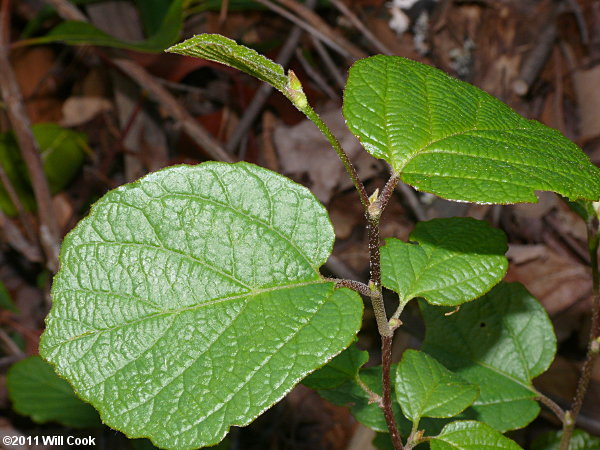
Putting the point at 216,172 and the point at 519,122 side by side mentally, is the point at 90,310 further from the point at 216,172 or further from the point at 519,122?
the point at 519,122

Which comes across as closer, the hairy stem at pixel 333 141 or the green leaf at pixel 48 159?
the hairy stem at pixel 333 141

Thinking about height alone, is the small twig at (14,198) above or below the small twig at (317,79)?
below

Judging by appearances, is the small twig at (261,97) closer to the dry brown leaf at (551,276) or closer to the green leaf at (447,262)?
the dry brown leaf at (551,276)

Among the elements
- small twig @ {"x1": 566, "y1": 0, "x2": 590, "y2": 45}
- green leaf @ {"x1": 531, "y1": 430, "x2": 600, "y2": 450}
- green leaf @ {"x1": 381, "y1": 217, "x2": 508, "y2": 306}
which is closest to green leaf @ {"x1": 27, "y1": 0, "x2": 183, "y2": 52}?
green leaf @ {"x1": 381, "y1": 217, "x2": 508, "y2": 306}

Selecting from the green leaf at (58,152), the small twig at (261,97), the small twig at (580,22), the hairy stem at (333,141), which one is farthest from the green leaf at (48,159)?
the small twig at (580,22)

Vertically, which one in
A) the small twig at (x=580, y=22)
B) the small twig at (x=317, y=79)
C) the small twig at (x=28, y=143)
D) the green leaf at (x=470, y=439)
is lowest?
the small twig at (x=28, y=143)

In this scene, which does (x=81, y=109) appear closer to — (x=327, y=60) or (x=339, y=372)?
(x=327, y=60)

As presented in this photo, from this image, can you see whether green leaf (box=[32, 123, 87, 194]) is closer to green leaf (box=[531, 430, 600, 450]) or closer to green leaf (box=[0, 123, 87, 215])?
green leaf (box=[0, 123, 87, 215])
